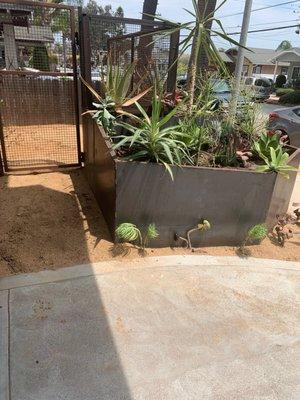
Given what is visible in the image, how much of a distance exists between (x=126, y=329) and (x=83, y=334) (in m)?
0.29

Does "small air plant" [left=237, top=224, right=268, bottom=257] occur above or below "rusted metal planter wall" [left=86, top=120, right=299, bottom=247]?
below

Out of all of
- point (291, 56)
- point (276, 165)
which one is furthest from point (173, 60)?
point (291, 56)

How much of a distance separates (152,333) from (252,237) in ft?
5.37

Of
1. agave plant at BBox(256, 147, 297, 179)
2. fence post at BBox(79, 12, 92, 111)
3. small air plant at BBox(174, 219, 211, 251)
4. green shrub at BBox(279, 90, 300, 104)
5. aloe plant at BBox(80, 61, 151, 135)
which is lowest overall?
green shrub at BBox(279, 90, 300, 104)

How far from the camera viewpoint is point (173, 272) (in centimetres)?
310

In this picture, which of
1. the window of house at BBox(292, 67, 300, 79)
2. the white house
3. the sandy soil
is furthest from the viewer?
the window of house at BBox(292, 67, 300, 79)

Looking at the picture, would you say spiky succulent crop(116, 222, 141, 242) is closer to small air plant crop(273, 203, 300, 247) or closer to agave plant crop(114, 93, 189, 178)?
agave plant crop(114, 93, 189, 178)

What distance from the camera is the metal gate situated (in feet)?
15.2

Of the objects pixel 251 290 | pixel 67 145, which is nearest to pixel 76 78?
pixel 67 145

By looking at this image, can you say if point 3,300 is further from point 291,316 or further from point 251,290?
point 291,316

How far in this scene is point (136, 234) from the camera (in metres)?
3.23

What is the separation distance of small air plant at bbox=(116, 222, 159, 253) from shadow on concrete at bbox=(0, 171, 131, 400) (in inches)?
14.2

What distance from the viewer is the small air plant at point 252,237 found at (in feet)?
11.4

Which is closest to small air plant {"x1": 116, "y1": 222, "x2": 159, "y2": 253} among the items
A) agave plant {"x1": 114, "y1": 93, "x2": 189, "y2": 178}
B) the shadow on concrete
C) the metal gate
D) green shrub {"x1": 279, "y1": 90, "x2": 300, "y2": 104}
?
the shadow on concrete
